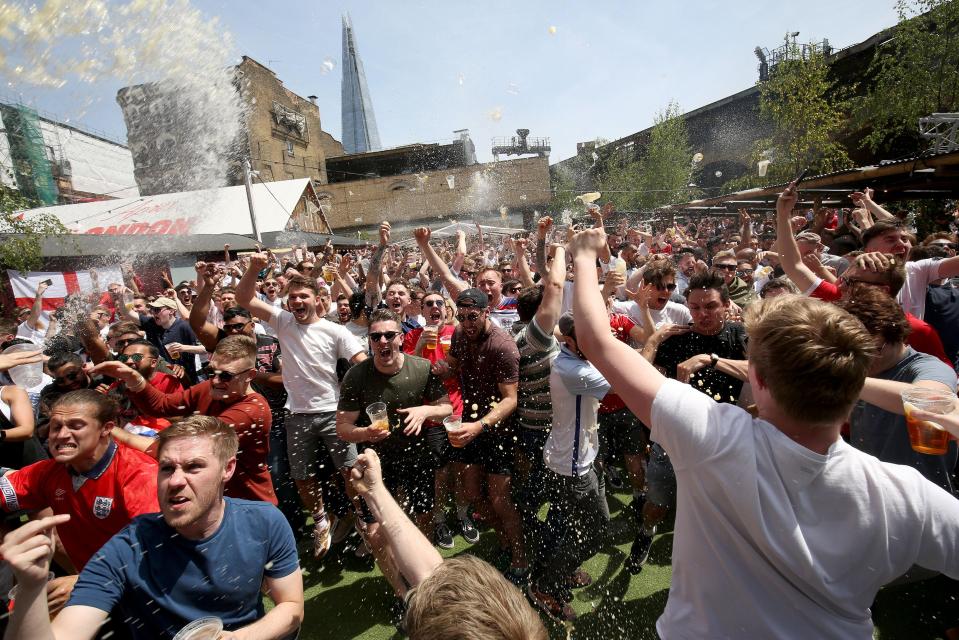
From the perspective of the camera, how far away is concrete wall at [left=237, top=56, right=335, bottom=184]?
116ft

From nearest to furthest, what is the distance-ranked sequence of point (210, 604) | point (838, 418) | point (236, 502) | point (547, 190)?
point (838, 418) → point (210, 604) → point (236, 502) → point (547, 190)

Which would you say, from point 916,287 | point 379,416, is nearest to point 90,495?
point 379,416

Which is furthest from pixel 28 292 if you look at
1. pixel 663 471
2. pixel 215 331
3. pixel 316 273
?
pixel 663 471

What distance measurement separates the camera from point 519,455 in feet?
11.8

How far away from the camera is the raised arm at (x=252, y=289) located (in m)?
3.91

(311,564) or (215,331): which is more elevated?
(215,331)

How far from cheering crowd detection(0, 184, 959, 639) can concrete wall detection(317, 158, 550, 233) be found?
4191 centimetres

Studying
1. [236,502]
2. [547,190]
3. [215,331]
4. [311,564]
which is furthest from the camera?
[547,190]

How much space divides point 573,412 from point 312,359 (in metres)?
2.34

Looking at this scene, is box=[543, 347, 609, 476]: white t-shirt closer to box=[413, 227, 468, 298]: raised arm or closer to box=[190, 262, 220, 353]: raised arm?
box=[413, 227, 468, 298]: raised arm

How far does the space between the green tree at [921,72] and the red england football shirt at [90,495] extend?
2037 centimetres

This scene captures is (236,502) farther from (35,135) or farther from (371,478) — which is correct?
(35,135)

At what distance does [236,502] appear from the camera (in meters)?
2.06

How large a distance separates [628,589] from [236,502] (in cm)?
260
